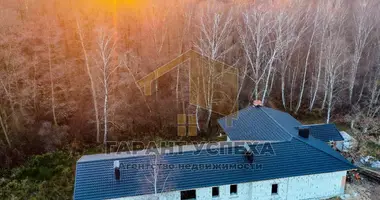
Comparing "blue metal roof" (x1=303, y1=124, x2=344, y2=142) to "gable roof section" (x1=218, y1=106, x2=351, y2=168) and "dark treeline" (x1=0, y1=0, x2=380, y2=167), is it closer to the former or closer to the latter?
"gable roof section" (x1=218, y1=106, x2=351, y2=168)

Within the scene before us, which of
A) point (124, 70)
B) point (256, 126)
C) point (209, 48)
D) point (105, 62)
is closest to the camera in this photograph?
point (256, 126)

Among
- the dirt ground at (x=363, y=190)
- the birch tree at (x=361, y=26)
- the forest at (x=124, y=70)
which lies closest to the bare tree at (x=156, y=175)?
the forest at (x=124, y=70)

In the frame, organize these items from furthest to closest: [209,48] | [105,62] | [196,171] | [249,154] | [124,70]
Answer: [124,70] < [209,48] < [105,62] < [249,154] < [196,171]

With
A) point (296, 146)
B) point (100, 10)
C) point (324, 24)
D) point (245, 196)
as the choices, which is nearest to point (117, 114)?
point (100, 10)

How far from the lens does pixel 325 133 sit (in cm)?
1869

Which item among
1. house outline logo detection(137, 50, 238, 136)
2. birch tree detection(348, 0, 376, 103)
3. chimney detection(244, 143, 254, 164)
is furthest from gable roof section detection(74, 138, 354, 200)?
birch tree detection(348, 0, 376, 103)

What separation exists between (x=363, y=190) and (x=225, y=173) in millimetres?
8305

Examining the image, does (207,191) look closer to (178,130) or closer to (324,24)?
(178,130)

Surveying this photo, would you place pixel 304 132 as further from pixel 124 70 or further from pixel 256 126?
pixel 124 70

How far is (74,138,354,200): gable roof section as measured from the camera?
12516 mm

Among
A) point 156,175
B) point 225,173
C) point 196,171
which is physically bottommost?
point 225,173

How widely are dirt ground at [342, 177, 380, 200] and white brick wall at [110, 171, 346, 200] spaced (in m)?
0.72

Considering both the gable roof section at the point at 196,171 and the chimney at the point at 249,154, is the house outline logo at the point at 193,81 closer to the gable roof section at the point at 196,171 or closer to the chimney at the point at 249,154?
the chimney at the point at 249,154

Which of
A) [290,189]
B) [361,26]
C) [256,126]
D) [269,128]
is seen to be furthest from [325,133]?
[361,26]
